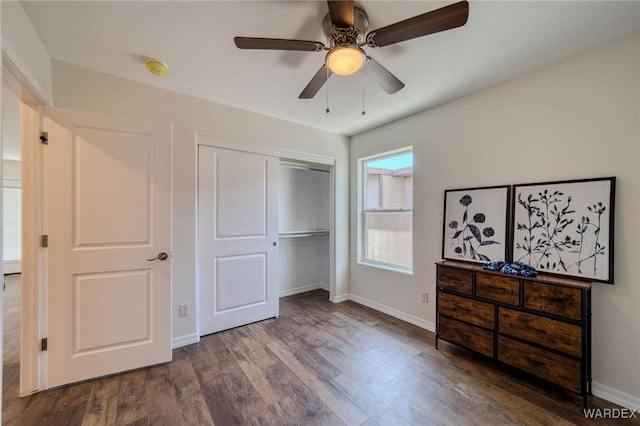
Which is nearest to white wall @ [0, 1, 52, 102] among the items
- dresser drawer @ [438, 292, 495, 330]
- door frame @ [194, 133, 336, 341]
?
door frame @ [194, 133, 336, 341]

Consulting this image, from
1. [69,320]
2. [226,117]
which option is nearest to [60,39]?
[226,117]

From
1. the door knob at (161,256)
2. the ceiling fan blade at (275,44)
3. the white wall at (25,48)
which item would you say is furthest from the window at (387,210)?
the white wall at (25,48)

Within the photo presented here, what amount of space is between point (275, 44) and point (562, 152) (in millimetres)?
2248

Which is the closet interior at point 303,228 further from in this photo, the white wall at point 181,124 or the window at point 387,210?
the white wall at point 181,124

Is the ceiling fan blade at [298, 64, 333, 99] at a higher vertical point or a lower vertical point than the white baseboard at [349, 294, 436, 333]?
higher

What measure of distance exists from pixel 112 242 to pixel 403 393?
98.0 inches

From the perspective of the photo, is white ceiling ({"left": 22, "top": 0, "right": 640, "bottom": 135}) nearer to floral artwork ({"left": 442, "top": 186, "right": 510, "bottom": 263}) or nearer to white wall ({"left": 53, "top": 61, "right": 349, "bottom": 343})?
white wall ({"left": 53, "top": 61, "right": 349, "bottom": 343})

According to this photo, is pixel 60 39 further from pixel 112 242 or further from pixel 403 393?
pixel 403 393

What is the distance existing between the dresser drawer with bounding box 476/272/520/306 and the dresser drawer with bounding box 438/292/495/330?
0.09 m

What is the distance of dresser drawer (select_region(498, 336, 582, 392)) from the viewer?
1.76 meters

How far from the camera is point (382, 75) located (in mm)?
1809

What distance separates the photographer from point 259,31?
1.75 metres

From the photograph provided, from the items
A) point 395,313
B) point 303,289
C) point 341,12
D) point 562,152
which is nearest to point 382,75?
point 341,12

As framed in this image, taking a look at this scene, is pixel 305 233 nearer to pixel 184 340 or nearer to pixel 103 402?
pixel 184 340
